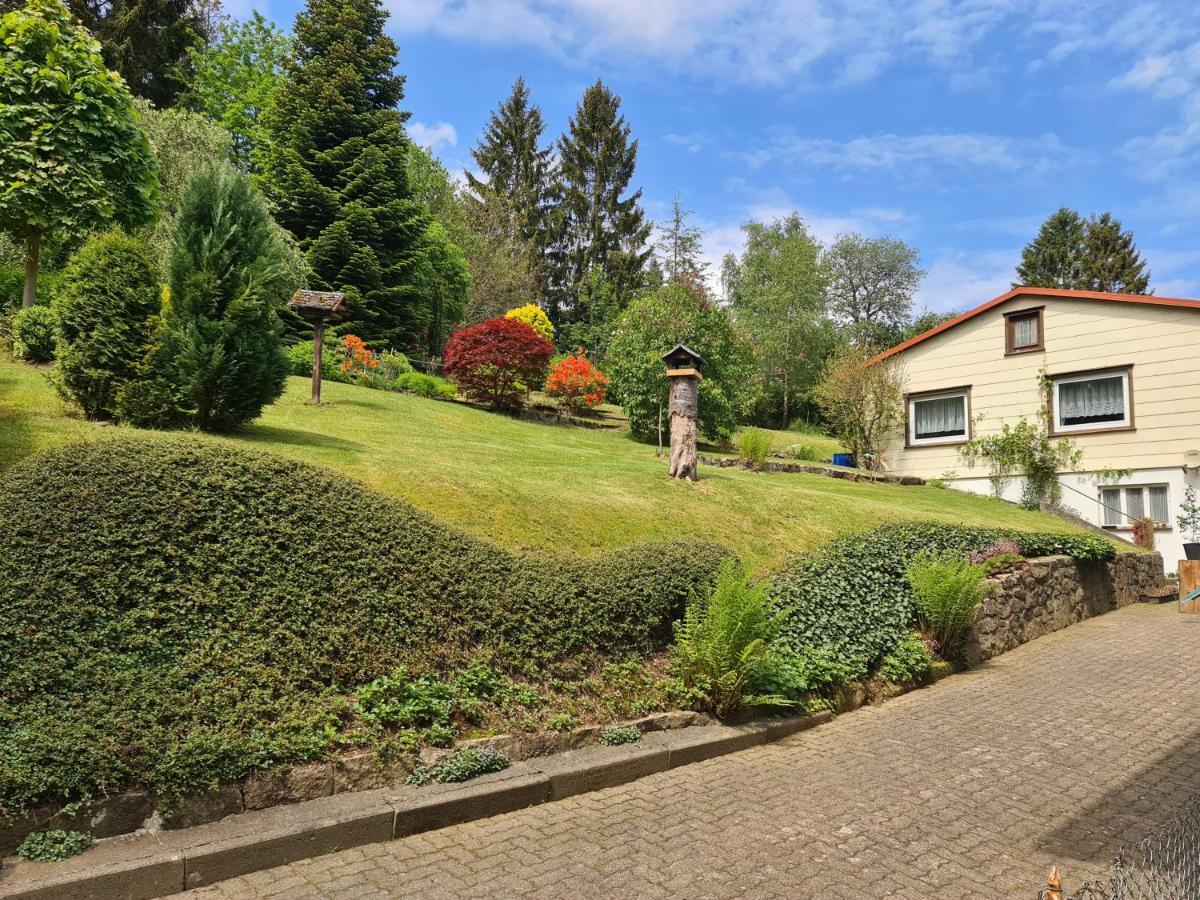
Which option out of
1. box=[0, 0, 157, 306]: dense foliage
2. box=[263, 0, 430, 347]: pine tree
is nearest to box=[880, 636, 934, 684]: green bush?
box=[0, 0, 157, 306]: dense foliage

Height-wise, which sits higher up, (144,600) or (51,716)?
(144,600)

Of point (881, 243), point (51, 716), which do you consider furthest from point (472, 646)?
point (881, 243)

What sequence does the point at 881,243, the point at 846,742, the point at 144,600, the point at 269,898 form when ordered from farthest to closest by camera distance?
the point at 881,243 < the point at 846,742 < the point at 144,600 < the point at 269,898

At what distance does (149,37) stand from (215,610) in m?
37.4

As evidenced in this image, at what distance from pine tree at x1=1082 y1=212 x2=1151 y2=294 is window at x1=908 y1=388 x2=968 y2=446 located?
30.0m

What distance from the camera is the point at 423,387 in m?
22.1

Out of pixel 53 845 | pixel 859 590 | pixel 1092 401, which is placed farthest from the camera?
pixel 1092 401

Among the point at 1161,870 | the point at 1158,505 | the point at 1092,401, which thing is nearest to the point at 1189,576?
the point at 1158,505

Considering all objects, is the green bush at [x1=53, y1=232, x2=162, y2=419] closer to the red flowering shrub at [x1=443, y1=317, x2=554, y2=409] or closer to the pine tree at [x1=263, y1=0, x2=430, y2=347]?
the red flowering shrub at [x1=443, y1=317, x2=554, y2=409]

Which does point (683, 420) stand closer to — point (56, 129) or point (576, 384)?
point (56, 129)

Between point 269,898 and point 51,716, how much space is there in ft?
4.63

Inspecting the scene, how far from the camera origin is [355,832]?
12.9ft

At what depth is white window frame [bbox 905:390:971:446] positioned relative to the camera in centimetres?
1999

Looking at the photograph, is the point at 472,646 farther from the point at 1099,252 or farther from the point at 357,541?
the point at 1099,252
